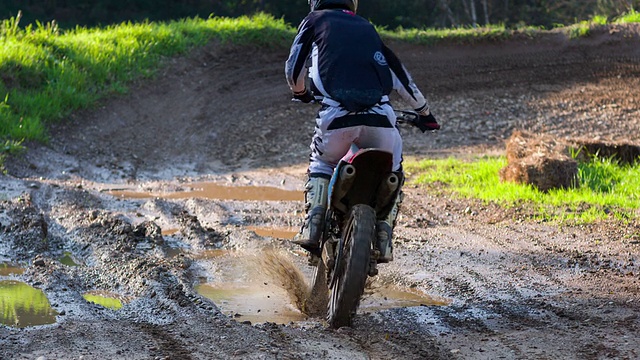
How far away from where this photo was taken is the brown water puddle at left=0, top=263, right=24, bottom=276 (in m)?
6.07

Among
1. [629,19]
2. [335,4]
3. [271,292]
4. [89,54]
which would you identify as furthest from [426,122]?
[629,19]

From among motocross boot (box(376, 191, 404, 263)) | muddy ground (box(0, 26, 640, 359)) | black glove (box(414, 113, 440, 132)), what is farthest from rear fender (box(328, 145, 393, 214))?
muddy ground (box(0, 26, 640, 359))

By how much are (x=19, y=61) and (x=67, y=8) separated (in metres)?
17.0

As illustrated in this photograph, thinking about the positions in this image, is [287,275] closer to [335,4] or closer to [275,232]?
[275,232]

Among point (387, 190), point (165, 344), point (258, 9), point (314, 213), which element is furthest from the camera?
point (258, 9)

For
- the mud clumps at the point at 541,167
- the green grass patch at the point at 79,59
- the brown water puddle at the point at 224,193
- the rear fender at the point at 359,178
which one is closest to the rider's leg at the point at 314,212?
the rear fender at the point at 359,178

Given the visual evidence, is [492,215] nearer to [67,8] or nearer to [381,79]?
[381,79]

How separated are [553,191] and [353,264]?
17.2ft

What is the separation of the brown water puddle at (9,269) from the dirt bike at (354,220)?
223cm

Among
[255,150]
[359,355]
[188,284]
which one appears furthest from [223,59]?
[359,355]

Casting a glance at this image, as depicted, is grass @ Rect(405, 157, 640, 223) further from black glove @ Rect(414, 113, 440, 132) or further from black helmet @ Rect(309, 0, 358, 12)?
black helmet @ Rect(309, 0, 358, 12)

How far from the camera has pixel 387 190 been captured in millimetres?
4930

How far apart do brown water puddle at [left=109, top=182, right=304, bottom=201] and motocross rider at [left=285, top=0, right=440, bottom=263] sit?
4.34 m

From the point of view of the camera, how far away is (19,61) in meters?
13.0
